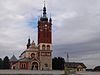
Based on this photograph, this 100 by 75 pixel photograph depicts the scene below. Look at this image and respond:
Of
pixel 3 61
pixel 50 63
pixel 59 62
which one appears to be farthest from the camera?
pixel 3 61

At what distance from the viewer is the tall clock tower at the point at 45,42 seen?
121m

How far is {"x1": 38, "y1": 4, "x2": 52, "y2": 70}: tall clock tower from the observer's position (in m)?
121

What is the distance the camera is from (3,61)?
138 m

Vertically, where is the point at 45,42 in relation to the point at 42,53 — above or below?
above

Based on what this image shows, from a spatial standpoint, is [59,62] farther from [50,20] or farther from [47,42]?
[50,20]

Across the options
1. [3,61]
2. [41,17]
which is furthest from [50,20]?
[3,61]

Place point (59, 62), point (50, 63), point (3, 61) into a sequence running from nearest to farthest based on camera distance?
1. point (50, 63)
2. point (59, 62)
3. point (3, 61)

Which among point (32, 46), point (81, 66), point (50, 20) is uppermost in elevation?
point (50, 20)

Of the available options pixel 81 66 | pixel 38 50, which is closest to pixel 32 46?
pixel 38 50

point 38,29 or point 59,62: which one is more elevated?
point 38,29

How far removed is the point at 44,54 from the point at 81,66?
26.1 metres

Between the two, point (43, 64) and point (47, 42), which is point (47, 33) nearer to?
point (47, 42)

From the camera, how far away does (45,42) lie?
123062 millimetres

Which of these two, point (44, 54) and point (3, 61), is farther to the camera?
point (3, 61)
